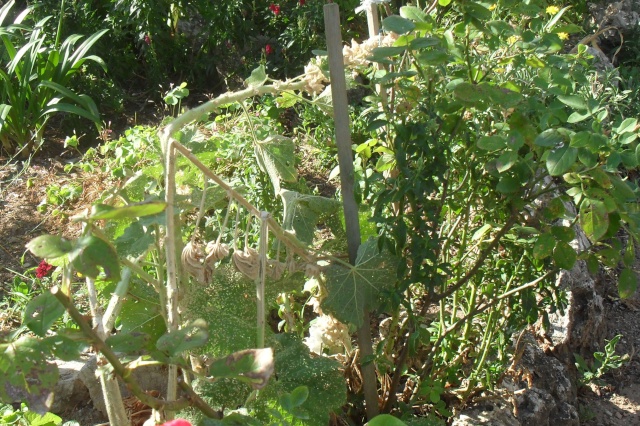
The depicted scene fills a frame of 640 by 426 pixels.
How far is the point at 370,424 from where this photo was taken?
3.91 ft

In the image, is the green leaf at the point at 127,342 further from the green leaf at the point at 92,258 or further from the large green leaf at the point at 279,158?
the large green leaf at the point at 279,158

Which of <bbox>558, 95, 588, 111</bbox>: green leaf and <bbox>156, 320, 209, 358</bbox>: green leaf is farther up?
<bbox>558, 95, 588, 111</bbox>: green leaf

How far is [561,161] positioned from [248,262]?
59cm

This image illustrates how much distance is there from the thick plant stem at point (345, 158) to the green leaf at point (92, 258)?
757 mm

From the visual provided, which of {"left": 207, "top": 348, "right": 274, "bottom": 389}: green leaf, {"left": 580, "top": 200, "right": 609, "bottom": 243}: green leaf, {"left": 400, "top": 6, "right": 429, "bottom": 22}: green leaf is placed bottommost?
{"left": 207, "top": 348, "right": 274, "bottom": 389}: green leaf

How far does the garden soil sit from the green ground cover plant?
60 cm

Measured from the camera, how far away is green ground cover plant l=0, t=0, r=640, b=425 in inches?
42.8

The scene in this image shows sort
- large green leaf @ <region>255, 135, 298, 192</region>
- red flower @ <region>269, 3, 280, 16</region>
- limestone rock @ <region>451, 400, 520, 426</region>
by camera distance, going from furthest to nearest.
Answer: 1. red flower @ <region>269, 3, 280, 16</region>
2. limestone rock @ <region>451, 400, 520, 426</region>
3. large green leaf @ <region>255, 135, 298, 192</region>

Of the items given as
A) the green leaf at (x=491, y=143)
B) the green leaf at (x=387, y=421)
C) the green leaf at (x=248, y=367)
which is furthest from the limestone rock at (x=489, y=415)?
the green leaf at (x=248, y=367)

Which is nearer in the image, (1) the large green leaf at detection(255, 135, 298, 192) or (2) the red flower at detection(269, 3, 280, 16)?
(1) the large green leaf at detection(255, 135, 298, 192)

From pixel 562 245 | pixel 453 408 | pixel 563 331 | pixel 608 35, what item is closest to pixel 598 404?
pixel 563 331

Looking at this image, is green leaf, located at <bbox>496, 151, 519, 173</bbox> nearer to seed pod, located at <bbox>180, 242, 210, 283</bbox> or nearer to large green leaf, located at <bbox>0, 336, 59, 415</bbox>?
seed pod, located at <bbox>180, 242, 210, 283</bbox>

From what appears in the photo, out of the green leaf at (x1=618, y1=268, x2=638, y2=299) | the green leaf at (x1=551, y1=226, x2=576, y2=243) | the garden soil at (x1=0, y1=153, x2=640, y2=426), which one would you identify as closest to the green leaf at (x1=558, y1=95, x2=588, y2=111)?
the green leaf at (x1=551, y1=226, x2=576, y2=243)

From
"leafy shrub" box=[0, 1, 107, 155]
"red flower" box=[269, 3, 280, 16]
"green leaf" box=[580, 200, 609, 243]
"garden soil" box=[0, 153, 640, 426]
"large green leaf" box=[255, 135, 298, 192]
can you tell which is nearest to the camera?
"green leaf" box=[580, 200, 609, 243]
